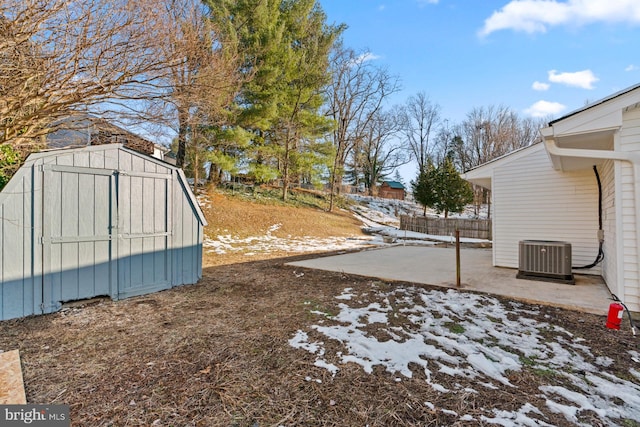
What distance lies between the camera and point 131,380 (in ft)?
6.74

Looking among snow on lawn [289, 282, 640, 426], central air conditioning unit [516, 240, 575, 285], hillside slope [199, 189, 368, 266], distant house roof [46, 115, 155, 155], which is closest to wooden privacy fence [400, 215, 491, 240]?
hillside slope [199, 189, 368, 266]

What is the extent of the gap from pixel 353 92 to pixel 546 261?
19168 millimetres

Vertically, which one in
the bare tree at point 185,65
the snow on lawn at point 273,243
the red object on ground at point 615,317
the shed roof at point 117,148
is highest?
the bare tree at point 185,65

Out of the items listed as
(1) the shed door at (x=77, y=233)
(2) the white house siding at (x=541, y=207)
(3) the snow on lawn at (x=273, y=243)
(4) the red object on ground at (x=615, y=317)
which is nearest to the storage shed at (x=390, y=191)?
(3) the snow on lawn at (x=273, y=243)

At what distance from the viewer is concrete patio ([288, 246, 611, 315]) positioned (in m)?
3.95

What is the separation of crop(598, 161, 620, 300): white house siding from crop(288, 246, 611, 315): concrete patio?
26 cm

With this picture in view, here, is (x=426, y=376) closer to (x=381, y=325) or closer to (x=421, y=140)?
(x=381, y=325)

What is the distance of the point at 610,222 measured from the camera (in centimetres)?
430

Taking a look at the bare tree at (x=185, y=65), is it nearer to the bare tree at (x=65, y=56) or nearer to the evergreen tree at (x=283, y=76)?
the bare tree at (x=65, y=56)

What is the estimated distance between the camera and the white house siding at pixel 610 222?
12.4ft

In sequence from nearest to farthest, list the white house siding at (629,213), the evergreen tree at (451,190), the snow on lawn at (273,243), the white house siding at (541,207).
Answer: the white house siding at (629,213) → the white house siding at (541,207) → the snow on lawn at (273,243) → the evergreen tree at (451,190)

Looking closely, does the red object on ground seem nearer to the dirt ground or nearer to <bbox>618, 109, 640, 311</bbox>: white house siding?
the dirt ground

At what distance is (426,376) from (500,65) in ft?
35.5

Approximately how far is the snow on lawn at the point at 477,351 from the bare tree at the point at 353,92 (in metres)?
16.7
